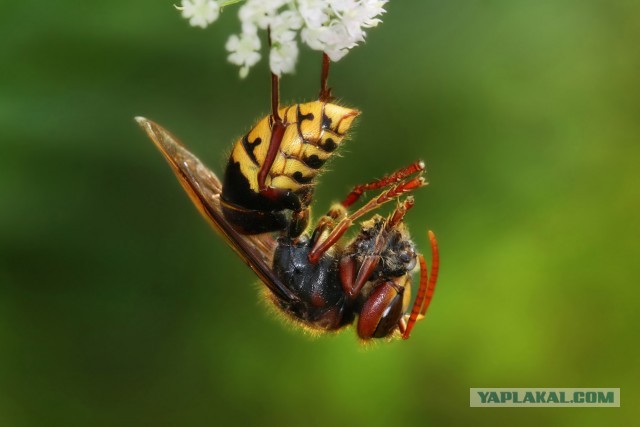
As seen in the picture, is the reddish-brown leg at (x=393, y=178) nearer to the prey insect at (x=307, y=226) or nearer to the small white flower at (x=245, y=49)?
the prey insect at (x=307, y=226)

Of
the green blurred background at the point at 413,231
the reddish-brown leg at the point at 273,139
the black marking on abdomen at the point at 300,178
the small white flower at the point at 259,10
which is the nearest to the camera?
the small white flower at the point at 259,10

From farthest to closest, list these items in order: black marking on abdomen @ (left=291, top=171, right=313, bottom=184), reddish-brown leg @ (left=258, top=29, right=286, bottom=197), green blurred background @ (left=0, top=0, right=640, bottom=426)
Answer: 1. green blurred background @ (left=0, top=0, right=640, bottom=426)
2. black marking on abdomen @ (left=291, top=171, right=313, bottom=184)
3. reddish-brown leg @ (left=258, top=29, right=286, bottom=197)

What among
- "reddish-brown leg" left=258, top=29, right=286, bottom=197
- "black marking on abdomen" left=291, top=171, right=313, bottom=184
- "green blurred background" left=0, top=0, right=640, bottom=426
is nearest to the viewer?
"reddish-brown leg" left=258, top=29, right=286, bottom=197

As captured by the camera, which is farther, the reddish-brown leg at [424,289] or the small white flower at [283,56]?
the reddish-brown leg at [424,289]

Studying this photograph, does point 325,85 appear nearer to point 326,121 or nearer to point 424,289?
point 326,121

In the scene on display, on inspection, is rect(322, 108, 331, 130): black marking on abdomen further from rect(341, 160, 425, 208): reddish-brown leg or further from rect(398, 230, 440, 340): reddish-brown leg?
rect(398, 230, 440, 340): reddish-brown leg

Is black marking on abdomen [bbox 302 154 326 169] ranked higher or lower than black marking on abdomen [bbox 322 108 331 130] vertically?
lower

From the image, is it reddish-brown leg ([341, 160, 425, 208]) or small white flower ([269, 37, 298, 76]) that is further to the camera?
reddish-brown leg ([341, 160, 425, 208])

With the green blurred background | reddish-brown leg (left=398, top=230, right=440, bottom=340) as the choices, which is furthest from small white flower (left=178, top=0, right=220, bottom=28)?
the green blurred background

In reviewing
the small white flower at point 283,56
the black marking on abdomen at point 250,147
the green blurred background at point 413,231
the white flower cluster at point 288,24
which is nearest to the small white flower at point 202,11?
the white flower cluster at point 288,24
